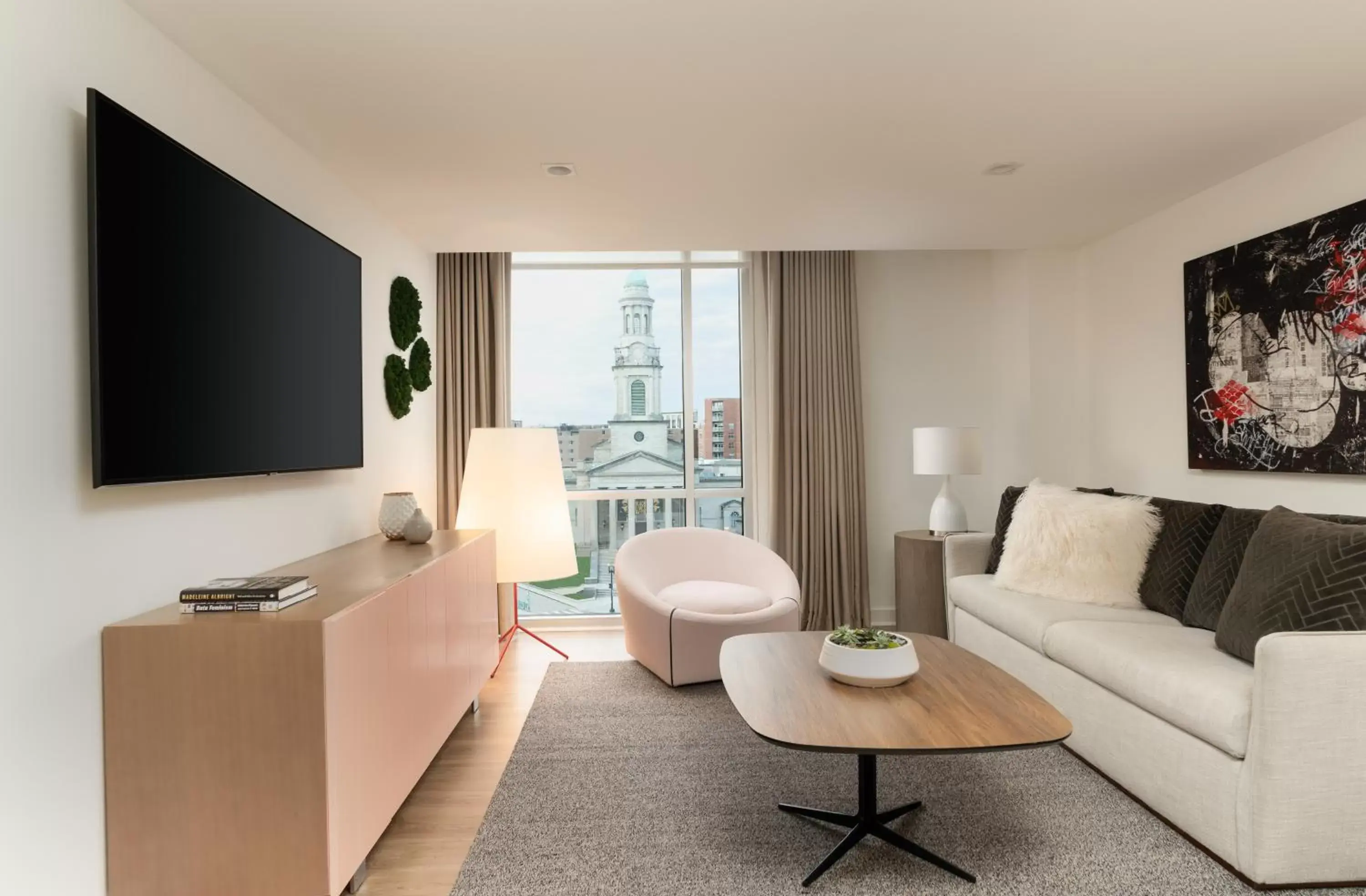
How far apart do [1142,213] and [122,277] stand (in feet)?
13.6

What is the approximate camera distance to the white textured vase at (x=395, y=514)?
10.9 feet

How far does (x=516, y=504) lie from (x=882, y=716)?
8.59ft

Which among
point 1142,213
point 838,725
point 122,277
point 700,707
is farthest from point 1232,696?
point 122,277

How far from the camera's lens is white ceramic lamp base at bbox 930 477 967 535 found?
435 cm

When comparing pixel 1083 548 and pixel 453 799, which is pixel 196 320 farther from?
pixel 1083 548

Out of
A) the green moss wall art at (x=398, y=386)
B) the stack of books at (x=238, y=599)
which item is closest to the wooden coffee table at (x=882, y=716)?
the stack of books at (x=238, y=599)

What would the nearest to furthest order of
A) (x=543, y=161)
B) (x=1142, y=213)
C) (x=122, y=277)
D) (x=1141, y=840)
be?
(x=122, y=277) < (x=1141, y=840) < (x=543, y=161) < (x=1142, y=213)

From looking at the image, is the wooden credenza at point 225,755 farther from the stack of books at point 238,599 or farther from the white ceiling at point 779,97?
the white ceiling at point 779,97

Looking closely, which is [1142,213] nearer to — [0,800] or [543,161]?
[543,161]

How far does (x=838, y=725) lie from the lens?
6.41 ft

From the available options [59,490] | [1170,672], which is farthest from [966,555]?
[59,490]

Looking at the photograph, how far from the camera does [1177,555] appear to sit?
120 inches

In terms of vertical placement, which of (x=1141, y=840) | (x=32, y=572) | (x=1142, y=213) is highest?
(x=1142, y=213)

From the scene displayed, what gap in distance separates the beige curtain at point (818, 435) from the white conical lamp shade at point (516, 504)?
145 cm
